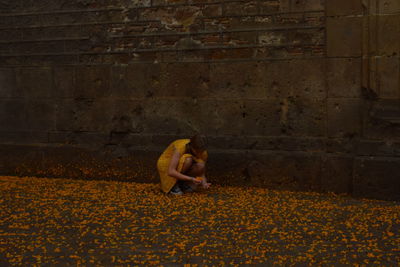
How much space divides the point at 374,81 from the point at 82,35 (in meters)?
4.24

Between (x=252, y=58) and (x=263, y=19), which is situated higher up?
(x=263, y=19)

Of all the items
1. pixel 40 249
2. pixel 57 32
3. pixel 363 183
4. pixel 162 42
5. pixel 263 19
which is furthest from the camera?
pixel 57 32

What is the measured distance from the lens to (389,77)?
5781 mm

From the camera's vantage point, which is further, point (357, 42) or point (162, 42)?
point (162, 42)

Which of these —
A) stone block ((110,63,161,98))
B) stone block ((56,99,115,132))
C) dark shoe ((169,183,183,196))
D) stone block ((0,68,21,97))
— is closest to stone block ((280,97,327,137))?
dark shoe ((169,183,183,196))

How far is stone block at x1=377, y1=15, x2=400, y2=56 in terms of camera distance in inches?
225

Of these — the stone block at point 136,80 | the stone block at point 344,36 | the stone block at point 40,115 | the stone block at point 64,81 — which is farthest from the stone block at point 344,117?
the stone block at point 40,115

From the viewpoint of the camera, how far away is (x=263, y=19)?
20.8ft

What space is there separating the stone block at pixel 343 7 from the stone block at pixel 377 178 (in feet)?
Result: 6.03

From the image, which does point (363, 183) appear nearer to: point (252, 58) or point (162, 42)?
point (252, 58)

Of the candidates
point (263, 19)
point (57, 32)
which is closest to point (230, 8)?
point (263, 19)

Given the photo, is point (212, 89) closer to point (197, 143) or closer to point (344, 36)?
point (197, 143)

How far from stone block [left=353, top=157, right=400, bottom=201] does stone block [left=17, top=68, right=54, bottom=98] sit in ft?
15.4

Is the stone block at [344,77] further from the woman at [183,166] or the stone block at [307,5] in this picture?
the woman at [183,166]
